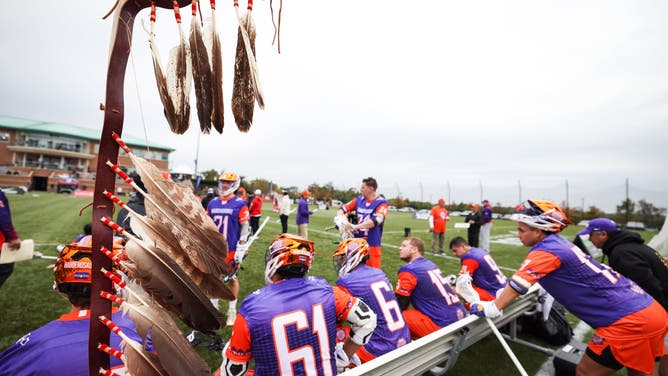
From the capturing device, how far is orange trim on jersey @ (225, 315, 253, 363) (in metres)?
2.06

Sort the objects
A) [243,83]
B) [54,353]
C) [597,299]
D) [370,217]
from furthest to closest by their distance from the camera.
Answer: [370,217] → [597,299] → [54,353] → [243,83]

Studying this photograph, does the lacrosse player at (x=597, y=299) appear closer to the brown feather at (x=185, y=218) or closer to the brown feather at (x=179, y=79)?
the brown feather at (x=185, y=218)

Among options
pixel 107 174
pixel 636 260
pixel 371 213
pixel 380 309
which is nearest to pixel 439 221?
pixel 371 213

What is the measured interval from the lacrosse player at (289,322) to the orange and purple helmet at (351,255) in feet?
4.21

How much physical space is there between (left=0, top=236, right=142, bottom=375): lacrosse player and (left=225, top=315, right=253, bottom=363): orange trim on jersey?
1.98ft

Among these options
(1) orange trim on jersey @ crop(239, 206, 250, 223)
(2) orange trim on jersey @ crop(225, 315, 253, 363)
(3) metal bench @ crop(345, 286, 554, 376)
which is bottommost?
(3) metal bench @ crop(345, 286, 554, 376)

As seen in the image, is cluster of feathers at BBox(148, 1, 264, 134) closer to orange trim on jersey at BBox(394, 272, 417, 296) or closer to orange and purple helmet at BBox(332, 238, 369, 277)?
orange and purple helmet at BBox(332, 238, 369, 277)

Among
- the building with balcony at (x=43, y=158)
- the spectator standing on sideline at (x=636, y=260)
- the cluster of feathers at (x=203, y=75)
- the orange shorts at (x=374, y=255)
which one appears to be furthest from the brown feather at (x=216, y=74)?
the building with balcony at (x=43, y=158)

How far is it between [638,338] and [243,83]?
4.00m

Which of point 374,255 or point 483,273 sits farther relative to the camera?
point 374,255

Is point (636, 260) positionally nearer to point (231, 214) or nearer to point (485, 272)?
point (485, 272)

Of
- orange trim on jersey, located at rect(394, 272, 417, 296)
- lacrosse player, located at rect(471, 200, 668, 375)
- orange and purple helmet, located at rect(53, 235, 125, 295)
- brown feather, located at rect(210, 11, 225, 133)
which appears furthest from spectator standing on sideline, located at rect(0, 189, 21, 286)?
lacrosse player, located at rect(471, 200, 668, 375)

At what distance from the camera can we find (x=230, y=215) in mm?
5539

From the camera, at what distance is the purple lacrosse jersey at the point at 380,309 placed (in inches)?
131
